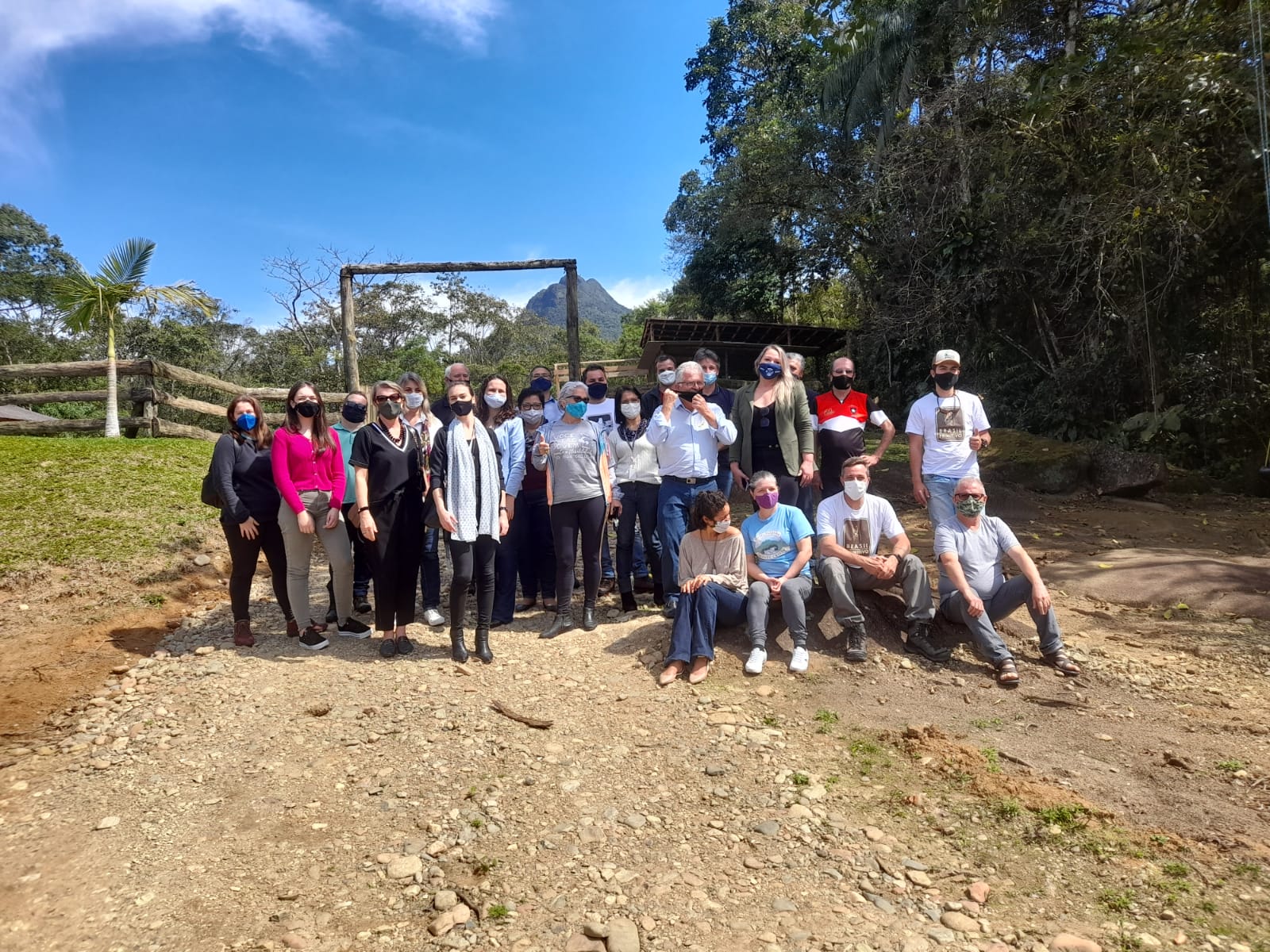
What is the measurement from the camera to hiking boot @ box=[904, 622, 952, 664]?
4.91m

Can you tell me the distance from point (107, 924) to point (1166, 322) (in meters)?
14.3

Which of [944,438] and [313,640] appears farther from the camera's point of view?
[944,438]

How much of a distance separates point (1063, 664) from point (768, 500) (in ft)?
6.64

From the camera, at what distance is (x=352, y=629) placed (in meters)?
5.63

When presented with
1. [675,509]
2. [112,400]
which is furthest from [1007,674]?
[112,400]

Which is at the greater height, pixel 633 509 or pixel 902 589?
pixel 633 509

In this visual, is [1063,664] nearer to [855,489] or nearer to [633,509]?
[855,489]

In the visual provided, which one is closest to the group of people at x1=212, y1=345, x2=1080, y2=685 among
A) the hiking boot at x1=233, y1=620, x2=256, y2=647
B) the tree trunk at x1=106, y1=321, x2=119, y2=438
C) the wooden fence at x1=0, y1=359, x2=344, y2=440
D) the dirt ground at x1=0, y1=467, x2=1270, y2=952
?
the hiking boot at x1=233, y1=620, x2=256, y2=647

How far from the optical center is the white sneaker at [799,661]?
4.72 meters

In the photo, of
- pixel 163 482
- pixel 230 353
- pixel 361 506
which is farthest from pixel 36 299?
pixel 361 506

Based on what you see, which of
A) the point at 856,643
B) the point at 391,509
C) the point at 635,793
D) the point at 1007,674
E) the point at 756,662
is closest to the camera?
the point at 635,793

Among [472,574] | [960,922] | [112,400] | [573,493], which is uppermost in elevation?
[112,400]

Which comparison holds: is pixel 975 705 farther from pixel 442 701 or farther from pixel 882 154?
pixel 882 154

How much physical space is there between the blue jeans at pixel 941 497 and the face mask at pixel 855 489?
593mm
